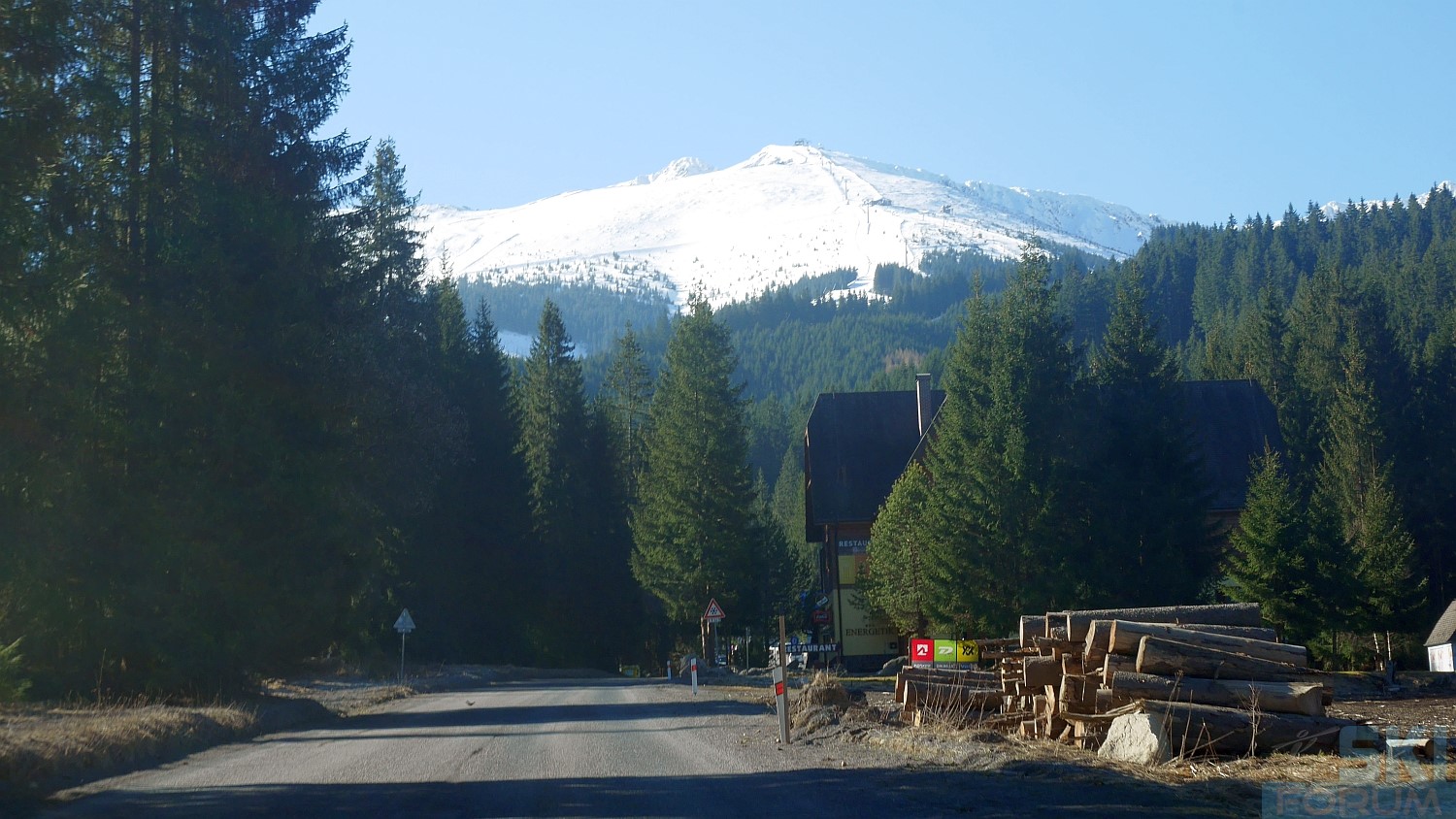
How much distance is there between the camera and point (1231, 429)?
5666cm

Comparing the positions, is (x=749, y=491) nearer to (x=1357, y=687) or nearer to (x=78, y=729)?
(x=1357, y=687)

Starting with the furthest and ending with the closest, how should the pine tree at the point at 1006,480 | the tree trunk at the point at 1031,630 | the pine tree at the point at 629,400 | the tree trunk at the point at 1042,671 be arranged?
the pine tree at the point at 629,400 < the pine tree at the point at 1006,480 < the tree trunk at the point at 1031,630 < the tree trunk at the point at 1042,671

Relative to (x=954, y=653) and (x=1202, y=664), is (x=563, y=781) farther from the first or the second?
(x=954, y=653)

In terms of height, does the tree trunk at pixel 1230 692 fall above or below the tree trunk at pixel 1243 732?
above

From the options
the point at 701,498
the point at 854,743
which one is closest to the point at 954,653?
the point at 854,743

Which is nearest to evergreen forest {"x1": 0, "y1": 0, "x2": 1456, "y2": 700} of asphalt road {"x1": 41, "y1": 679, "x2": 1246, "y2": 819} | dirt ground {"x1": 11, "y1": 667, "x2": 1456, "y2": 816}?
dirt ground {"x1": 11, "y1": 667, "x2": 1456, "y2": 816}

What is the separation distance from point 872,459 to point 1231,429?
16874mm

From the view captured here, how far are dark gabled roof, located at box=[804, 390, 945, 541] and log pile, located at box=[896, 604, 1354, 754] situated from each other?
38.6 metres

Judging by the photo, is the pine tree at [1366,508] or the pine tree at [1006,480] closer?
the pine tree at [1006,480]

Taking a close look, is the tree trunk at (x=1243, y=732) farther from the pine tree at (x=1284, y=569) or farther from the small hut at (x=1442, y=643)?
the small hut at (x=1442, y=643)

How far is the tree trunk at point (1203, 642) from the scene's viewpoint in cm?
1342

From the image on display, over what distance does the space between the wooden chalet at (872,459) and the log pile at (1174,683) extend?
122 ft

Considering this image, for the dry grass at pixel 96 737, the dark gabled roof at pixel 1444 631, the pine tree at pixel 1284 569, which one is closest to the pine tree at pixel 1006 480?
the pine tree at pixel 1284 569

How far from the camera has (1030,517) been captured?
1566 inches
